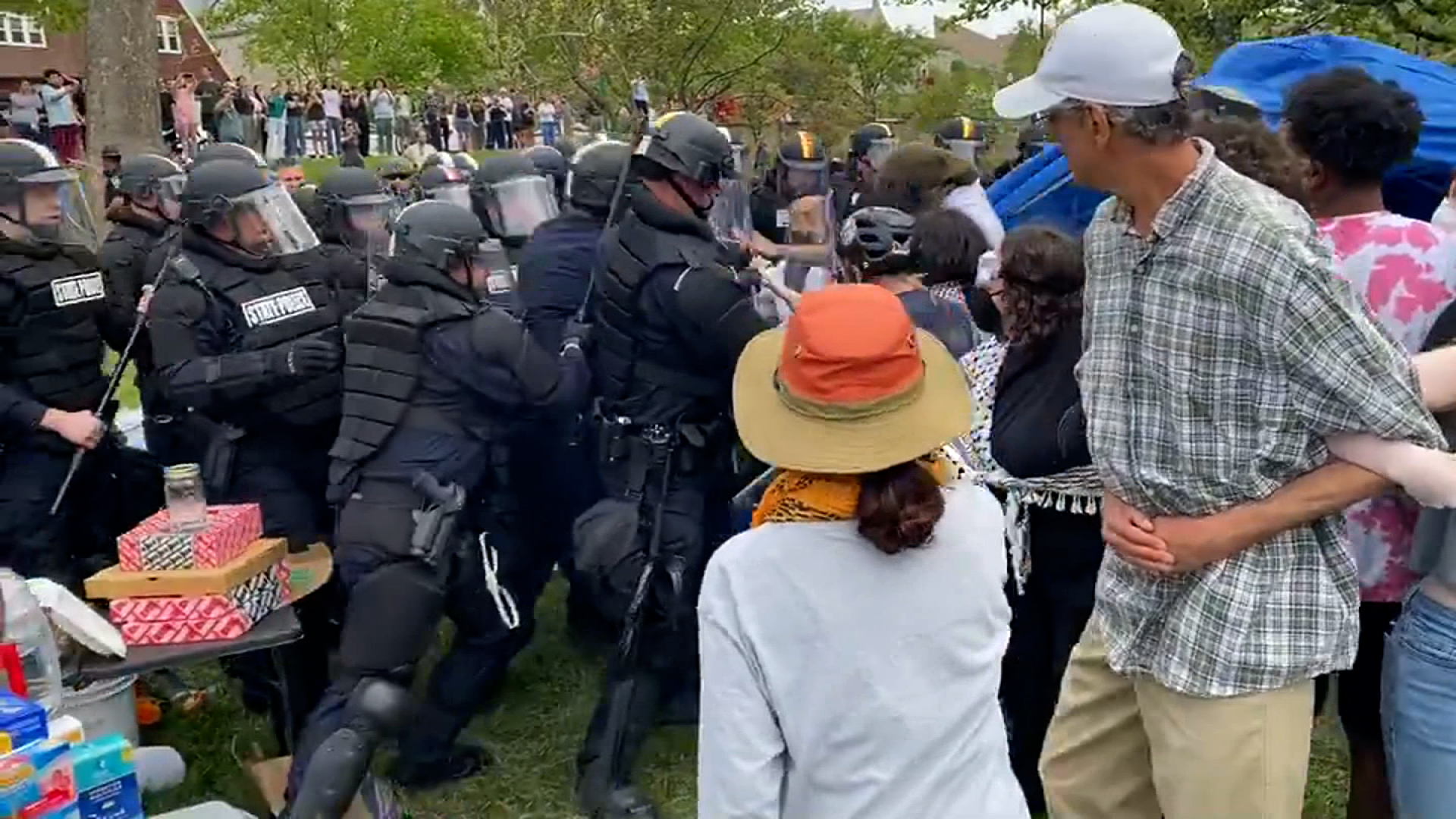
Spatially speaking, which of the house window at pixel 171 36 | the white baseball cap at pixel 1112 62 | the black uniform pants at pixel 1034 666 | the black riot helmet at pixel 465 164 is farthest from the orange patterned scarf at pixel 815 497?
the house window at pixel 171 36

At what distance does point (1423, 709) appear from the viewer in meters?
2.45

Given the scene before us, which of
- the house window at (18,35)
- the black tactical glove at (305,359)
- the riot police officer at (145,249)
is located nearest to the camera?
the black tactical glove at (305,359)

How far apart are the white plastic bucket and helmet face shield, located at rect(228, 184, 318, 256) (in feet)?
4.91

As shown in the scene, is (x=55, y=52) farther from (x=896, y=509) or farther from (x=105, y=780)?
(x=896, y=509)

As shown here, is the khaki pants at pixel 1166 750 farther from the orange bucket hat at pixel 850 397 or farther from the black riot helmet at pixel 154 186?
the black riot helmet at pixel 154 186

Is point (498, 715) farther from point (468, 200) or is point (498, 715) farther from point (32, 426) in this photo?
point (468, 200)

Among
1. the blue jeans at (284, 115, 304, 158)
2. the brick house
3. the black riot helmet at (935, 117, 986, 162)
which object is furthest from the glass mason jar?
the brick house

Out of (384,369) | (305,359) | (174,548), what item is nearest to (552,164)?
(305,359)

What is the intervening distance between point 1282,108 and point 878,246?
65.5 inches

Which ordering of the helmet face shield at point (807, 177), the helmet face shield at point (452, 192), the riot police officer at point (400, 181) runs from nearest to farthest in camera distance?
the helmet face shield at point (452, 192) → the helmet face shield at point (807, 177) → the riot police officer at point (400, 181)

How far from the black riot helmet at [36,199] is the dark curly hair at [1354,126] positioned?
408 centimetres

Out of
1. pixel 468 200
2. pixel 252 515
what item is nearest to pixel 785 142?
pixel 468 200

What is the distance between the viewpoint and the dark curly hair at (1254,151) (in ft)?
9.89

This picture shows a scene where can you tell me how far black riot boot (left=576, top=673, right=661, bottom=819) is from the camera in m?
4.04
